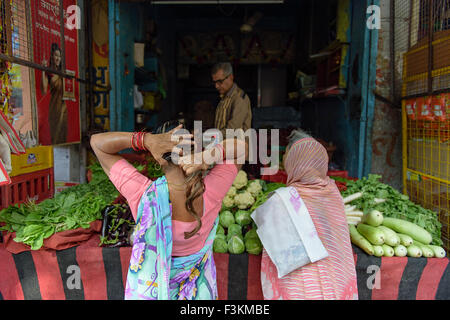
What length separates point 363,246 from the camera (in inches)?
94.4

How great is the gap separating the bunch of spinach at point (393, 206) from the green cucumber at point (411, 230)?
20cm

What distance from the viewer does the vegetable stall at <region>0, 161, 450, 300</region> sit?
237 centimetres

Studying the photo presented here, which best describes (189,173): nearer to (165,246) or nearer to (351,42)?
(165,246)

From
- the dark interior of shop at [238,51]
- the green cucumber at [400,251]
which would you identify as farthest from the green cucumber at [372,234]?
the dark interior of shop at [238,51]

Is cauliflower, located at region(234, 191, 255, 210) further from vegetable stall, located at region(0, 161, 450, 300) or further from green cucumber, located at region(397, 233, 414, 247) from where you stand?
green cucumber, located at region(397, 233, 414, 247)

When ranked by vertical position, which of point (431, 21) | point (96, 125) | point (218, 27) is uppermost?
point (218, 27)

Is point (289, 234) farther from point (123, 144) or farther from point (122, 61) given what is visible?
point (122, 61)

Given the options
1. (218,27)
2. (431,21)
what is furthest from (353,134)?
(218,27)

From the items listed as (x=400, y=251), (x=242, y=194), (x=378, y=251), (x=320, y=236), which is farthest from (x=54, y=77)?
(x=400, y=251)

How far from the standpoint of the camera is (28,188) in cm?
300

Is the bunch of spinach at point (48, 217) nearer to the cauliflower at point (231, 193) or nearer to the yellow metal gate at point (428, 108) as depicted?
the cauliflower at point (231, 193)

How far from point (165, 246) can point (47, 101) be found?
2.76 metres

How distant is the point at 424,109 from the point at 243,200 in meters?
2.27

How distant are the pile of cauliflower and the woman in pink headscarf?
0.92m
